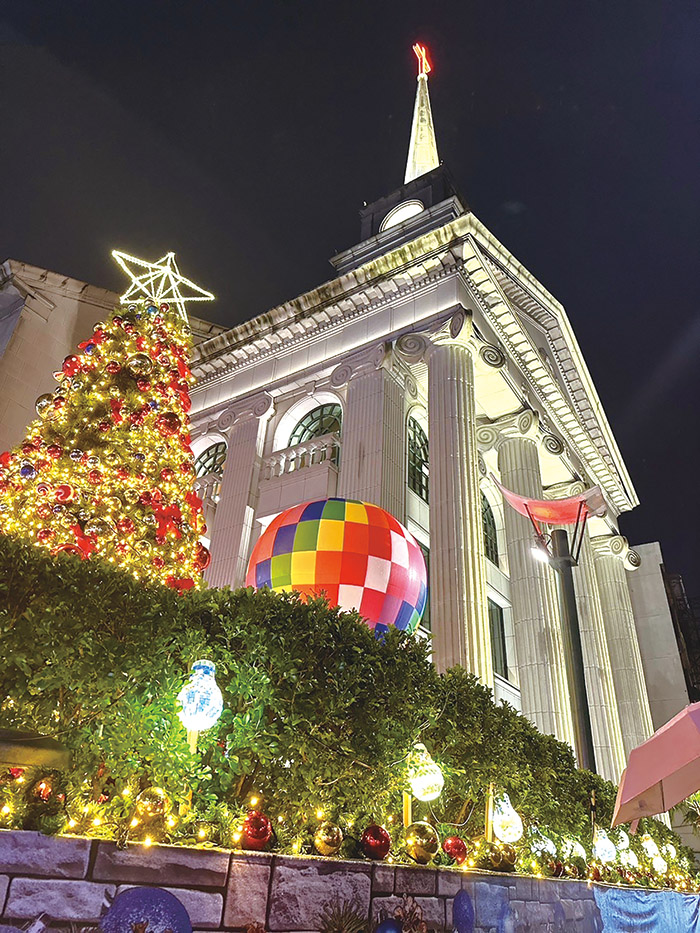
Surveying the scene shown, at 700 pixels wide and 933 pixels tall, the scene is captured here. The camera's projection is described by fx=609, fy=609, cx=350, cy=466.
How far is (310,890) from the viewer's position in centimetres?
432

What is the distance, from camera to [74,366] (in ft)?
35.7

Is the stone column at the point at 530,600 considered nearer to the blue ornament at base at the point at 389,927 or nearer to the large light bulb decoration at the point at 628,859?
the large light bulb decoration at the point at 628,859

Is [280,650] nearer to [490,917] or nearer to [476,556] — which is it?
[490,917]

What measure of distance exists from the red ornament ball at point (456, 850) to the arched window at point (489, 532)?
15024mm

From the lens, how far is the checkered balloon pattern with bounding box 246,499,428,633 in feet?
27.9

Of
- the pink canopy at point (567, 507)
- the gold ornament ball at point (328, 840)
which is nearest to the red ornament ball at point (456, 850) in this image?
the gold ornament ball at point (328, 840)

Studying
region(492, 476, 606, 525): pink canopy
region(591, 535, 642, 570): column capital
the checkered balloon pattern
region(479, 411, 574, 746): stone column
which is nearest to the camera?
the checkered balloon pattern

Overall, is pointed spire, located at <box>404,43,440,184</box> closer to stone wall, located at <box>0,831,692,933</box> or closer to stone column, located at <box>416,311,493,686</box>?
stone column, located at <box>416,311,493,686</box>

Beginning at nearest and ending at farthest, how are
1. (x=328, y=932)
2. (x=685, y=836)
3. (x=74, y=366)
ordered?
(x=328, y=932), (x=74, y=366), (x=685, y=836)

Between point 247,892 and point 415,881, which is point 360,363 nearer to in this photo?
point 415,881

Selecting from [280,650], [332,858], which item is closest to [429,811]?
[332,858]

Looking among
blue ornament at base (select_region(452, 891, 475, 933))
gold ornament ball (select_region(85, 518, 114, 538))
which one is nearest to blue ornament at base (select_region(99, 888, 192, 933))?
blue ornament at base (select_region(452, 891, 475, 933))

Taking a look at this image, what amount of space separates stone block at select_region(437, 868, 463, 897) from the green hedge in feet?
2.36

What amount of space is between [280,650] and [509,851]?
11.4 ft
